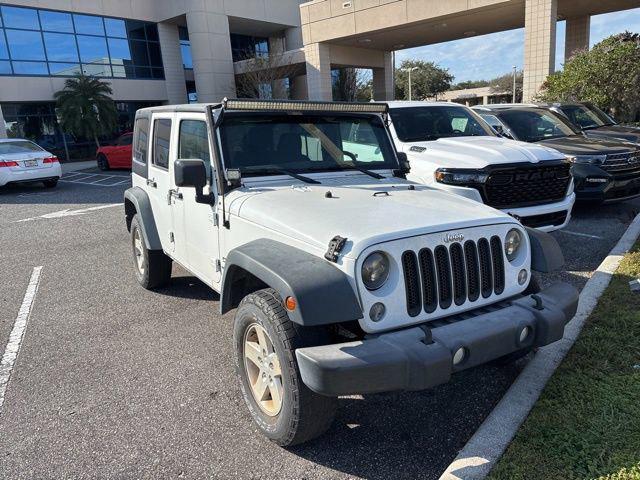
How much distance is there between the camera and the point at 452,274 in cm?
274

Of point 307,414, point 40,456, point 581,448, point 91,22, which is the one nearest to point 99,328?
point 40,456

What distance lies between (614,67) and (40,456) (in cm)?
1670

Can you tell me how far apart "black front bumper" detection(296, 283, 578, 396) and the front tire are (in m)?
0.17

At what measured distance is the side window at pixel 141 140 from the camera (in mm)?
5250

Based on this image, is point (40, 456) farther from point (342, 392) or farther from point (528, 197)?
point (528, 197)

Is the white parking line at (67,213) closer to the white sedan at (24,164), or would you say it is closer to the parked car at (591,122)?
the white sedan at (24,164)

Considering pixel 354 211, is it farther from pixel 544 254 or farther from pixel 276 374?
pixel 544 254

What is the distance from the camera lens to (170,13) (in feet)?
98.6

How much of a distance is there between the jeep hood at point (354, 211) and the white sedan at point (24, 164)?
1291 centimetres

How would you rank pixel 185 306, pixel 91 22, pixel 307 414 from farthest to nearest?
pixel 91 22
pixel 185 306
pixel 307 414

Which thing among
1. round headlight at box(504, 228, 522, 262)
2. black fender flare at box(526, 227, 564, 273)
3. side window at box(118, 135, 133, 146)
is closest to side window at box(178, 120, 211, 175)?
round headlight at box(504, 228, 522, 262)

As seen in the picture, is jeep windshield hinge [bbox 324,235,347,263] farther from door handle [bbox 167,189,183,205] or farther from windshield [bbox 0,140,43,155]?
windshield [bbox 0,140,43,155]

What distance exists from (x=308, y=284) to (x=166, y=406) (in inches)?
64.1

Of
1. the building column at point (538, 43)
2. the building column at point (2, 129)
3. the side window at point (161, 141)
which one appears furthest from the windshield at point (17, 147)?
the building column at point (538, 43)
